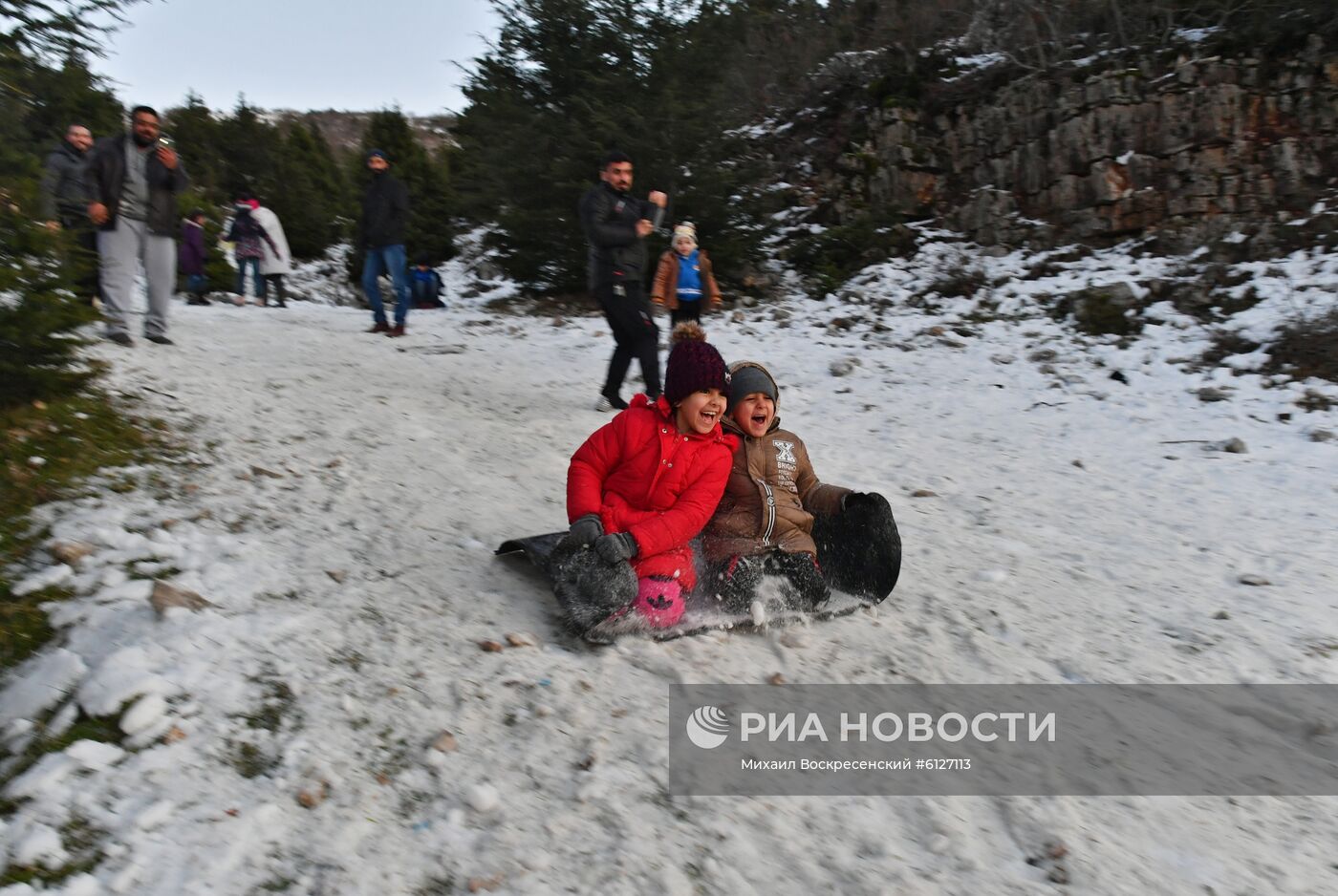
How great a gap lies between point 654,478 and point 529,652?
3.06 feet

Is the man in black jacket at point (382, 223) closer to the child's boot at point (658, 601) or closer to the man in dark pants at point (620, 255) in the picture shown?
the man in dark pants at point (620, 255)

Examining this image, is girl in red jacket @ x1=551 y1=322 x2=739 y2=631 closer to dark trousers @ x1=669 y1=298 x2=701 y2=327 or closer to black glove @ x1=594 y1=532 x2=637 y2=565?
black glove @ x1=594 y1=532 x2=637 y2=565

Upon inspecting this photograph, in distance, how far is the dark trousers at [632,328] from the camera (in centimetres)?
692

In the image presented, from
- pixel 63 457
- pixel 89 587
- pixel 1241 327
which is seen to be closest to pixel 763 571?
pixel 89 587

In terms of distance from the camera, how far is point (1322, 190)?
410 inches

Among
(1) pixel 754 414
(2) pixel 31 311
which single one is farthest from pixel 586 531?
(2) pixel 31 311

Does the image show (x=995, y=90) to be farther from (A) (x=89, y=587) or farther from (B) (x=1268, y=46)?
(A) (x=89, y=587)

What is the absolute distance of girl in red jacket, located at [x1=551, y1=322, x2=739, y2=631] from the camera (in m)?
3.40

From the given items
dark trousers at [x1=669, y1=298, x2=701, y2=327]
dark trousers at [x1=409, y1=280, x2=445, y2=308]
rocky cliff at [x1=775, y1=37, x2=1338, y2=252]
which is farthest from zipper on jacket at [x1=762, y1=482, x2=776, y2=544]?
dark trousers at [x1=409, y1=280, x2=445, y2=308]

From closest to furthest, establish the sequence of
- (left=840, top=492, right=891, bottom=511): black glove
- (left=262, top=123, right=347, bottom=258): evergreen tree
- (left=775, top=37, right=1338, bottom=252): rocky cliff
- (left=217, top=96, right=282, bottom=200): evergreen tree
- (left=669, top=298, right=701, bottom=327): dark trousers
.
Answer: (left=840, top=492, right=891, bottom=511): black glove
(left=669, top=298, right=701, bottom=327): dark trousers
(left=775, top=37, right=1338, bottom=252): rocky cliff
(left=262, top=123, right=347, bottom=258): evergreen tree
(left=217, top=96, right=282, bottom=200): evergreen tree

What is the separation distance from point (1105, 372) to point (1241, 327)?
1.62m

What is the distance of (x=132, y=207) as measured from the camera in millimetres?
6863

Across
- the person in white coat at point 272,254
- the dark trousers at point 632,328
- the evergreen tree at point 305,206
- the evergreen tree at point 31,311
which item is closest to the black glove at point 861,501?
the dark trousers at point 632,328

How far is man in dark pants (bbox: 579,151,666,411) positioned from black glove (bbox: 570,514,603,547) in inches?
152
